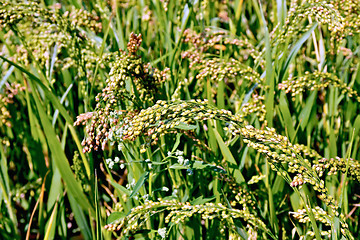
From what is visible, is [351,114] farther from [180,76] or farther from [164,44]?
[164,44]

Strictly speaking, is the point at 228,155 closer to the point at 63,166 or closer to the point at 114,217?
the point at 114,217

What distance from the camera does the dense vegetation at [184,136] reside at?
4.52 ft

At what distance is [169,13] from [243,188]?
1219 millimetres

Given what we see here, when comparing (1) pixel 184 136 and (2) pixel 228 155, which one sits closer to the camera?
(2) pixel 228 155

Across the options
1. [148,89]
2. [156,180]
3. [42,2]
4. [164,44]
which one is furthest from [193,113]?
[42,2]

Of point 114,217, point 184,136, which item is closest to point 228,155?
point 184,136

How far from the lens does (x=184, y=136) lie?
1.86m

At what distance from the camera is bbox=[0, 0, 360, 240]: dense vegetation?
4.52ft

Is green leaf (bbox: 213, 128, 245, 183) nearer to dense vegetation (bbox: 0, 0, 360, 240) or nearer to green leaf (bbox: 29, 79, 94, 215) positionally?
dense vegetation (bbox: 0, 0, 360, 240)

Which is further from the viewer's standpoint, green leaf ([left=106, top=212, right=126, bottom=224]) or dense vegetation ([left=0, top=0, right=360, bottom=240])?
green leaf ([left=106, top=212, right=126, bottom=224])

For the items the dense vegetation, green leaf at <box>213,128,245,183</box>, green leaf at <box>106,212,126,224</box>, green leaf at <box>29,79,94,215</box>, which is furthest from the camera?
green leaf at <box>29,79,94,215</box>

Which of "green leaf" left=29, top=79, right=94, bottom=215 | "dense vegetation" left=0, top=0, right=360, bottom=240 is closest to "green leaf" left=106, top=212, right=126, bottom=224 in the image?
"dense vegetation" left=0, top=0, right=360, bottom=240

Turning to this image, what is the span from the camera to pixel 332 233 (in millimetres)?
1315

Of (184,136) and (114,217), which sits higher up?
(184,136)
